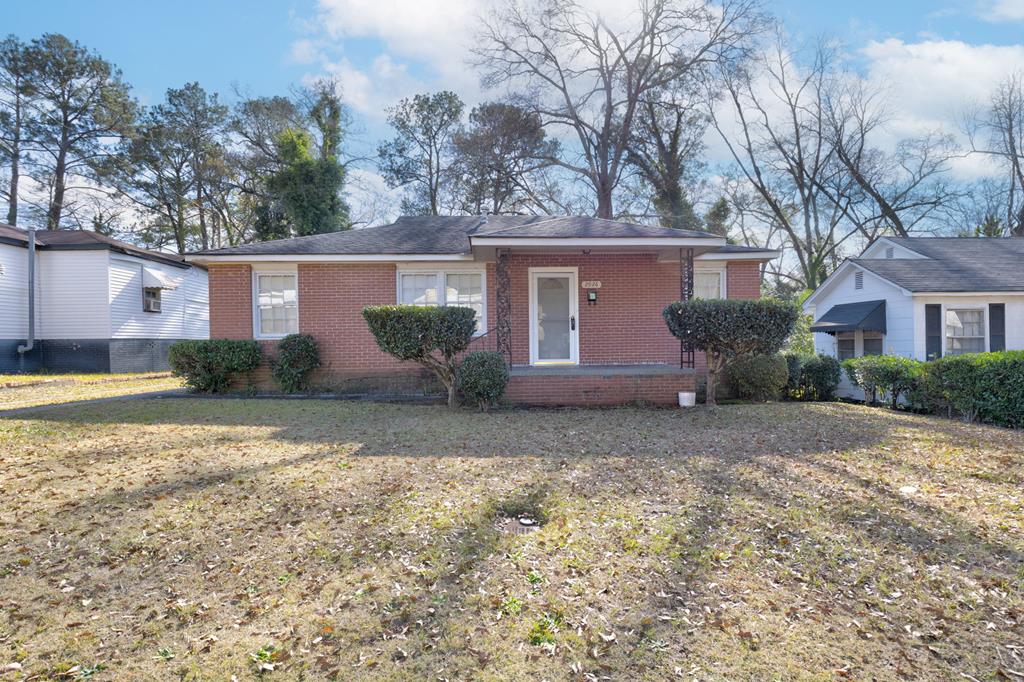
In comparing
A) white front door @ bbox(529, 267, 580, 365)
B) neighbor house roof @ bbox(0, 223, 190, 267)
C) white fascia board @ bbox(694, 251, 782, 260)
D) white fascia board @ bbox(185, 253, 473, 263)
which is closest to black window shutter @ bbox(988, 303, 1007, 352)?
white fascia board @ bbox(694, 251, 782, 260)

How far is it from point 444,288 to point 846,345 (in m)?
11.5

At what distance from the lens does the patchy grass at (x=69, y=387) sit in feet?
34.2

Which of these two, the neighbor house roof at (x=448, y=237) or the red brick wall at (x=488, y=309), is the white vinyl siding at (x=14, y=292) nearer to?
the red brick wall at (x=488, y=309)

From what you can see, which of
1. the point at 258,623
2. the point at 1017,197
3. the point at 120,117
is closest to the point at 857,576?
the point at 258,623

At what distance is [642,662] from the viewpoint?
2.48 metres

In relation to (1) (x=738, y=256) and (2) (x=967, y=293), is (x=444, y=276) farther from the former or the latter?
(2) (x=967, y=293)

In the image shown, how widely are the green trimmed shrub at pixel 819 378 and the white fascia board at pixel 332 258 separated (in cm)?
751

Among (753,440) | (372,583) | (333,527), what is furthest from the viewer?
(753,440)

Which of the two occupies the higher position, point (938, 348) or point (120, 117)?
point (120, 117)

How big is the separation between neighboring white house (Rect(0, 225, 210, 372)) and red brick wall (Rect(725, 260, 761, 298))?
17367mm

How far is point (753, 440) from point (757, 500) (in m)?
2.51

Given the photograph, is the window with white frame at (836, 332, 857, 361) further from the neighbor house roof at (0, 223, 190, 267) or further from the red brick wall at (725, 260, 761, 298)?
the neighbor house roof at (0, 223, 190, 267)

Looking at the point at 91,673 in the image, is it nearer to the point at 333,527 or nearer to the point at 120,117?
the point at 333,527

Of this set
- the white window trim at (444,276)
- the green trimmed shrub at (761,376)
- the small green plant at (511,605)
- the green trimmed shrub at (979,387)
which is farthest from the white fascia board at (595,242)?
the small green plant at (511,605)
